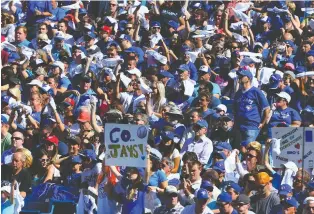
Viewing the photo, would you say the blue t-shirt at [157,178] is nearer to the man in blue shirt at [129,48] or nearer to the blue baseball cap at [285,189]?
the blue baseball cap at [285,189]

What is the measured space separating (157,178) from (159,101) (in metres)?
3.19

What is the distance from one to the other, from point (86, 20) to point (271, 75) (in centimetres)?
441

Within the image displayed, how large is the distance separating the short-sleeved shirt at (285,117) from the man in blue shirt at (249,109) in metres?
0.16

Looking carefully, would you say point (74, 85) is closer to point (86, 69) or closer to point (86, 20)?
point (86, 69)

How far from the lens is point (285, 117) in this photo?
61.0ft

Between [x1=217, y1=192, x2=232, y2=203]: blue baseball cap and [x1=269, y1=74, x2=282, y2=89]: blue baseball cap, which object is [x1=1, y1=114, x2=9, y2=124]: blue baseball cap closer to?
[x1=269, y1=74, x2=282, y2=89]: blue baseball cap

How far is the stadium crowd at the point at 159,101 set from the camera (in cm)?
1600

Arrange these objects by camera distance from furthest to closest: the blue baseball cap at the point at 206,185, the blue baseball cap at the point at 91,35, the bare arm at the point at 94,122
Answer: the blue baseball cap at the point at 91,35 < the bare arm at the point at 94,122 < the blue baseball cap at the point at 206,185

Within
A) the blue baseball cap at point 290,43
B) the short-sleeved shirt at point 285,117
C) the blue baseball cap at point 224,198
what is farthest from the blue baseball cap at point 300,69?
the blue baseball cap at point 224,198

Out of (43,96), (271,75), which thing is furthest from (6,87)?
(271,75)

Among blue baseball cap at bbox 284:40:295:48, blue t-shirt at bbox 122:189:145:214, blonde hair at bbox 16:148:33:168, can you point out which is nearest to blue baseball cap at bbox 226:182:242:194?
blue t-shirt at bbox 122:189:145:214

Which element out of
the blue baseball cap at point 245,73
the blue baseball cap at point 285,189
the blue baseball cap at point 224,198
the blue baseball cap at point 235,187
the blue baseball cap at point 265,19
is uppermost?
the blue baseball cap at point 224,198

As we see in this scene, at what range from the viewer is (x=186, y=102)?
19562 mm

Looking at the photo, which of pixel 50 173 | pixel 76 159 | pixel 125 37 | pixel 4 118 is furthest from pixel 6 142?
pixel 125 37
